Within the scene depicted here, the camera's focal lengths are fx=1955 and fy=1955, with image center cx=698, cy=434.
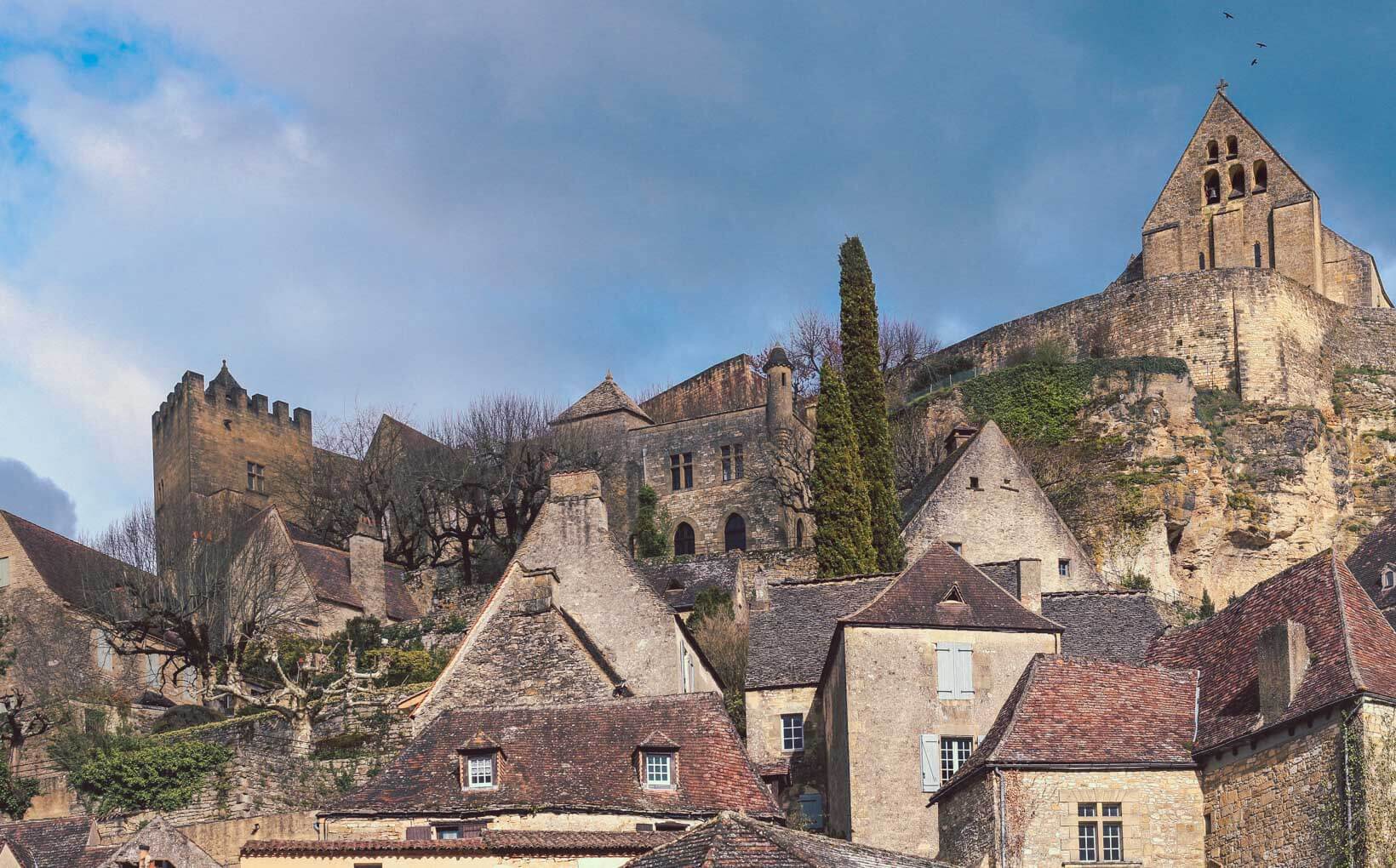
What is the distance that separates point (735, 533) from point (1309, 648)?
3412cm

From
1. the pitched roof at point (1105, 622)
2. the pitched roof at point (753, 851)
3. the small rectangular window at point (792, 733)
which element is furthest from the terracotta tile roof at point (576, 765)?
the pitched roof at point (1105, 622)

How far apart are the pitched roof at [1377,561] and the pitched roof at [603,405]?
1069 inches

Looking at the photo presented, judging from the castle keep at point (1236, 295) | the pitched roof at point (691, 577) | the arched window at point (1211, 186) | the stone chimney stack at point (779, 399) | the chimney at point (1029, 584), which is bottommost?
the chimney at point (1029, 584)

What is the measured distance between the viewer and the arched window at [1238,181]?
6606 cm

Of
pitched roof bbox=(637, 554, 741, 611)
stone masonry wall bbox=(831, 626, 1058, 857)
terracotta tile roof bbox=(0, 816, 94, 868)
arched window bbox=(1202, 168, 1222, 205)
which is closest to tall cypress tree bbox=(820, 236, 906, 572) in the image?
pitched roof bbox=(637, 554, 741, 611)

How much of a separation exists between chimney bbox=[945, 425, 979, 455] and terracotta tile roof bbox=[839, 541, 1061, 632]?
17.1 metres

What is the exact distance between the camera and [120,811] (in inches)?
1473

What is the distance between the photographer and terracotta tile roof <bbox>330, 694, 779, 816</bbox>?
29.3 meters

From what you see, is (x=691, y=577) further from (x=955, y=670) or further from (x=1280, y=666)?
(x=1280, y=666)

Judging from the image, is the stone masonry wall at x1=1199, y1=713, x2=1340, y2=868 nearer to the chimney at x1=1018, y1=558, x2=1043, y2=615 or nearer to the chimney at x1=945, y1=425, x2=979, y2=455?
the chimney at x1=1018, y1=558, x2=1043, y2=615

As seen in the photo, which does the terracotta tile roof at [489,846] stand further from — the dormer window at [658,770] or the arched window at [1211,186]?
the arched window at [1211,186]

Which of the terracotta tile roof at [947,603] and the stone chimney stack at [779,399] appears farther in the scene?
the stone chimney stack at [779,399]

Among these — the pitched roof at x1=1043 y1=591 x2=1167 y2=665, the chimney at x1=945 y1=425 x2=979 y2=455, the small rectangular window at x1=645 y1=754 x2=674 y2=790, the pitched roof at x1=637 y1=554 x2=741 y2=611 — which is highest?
the chimney at x1=945 y1=425 x2=979 y2=455

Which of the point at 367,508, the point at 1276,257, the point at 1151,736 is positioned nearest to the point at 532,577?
the point at 1151,736
